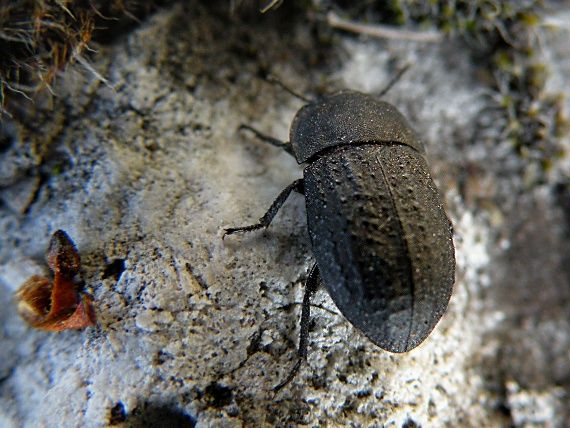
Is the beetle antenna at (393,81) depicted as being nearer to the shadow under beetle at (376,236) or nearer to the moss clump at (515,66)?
the moss clump at (515,66)

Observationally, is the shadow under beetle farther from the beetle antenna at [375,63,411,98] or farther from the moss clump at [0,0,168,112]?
the moss clump at [0,0,168,112]

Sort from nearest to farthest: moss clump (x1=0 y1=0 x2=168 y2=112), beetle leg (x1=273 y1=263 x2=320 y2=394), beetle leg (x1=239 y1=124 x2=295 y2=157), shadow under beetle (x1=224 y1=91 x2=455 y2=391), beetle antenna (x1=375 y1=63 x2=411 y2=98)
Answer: shadow under beetle (x1=224 y1=91 x2=455 y2=391) → beetle leg (x1=273 y1=263 x2=320 y2=394) → moss clump (x1=0 y1=0 x2=168 y2=112) → beetle leg (x1=239 y1=124 x2=295 y2=157) → beetle antenna (x1=375 y1=63 x2=411 y2=98)

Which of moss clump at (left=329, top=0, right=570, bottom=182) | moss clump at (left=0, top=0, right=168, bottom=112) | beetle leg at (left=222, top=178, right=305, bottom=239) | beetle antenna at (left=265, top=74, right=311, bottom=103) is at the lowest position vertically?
moss clump at (left=329, top=0, right=570, bottom=182)

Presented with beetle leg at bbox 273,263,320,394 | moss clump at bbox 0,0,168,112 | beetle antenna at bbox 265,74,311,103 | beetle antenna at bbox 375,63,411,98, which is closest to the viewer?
beetle leg at bbox 273,263,320,394

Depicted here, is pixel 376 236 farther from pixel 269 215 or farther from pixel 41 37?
pixel 41 37

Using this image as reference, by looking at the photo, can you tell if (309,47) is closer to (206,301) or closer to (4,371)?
(206,301)

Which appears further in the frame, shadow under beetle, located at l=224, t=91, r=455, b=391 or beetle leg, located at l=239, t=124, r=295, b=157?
beetle leg, located at l=239, t=124, r=295, b=157

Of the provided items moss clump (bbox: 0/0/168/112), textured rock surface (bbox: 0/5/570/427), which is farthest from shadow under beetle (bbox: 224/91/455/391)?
moss clump (bbox: 0/0/168/112)
